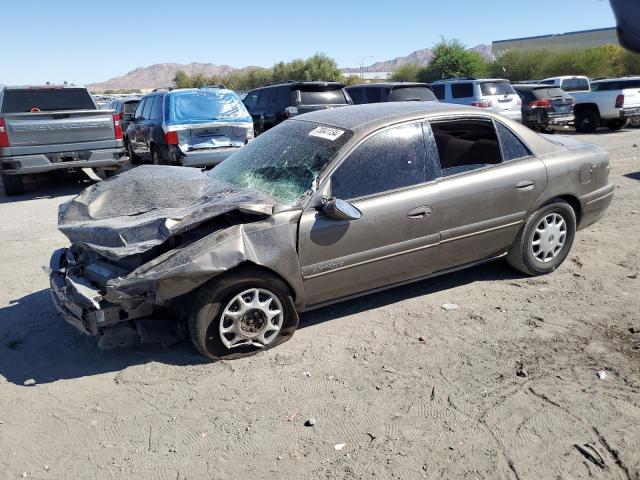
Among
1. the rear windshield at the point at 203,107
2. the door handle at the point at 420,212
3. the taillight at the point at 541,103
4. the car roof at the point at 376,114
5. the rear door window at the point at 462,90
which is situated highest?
the rear door window at the point at 462,90

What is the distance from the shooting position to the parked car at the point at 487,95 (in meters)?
15.7

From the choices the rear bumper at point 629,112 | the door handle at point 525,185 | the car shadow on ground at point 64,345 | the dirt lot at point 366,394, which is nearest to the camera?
the dirt lot at point 366,394

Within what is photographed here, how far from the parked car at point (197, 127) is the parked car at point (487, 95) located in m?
8.24

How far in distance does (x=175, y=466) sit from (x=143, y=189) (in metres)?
2.33

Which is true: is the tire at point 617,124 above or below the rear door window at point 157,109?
below

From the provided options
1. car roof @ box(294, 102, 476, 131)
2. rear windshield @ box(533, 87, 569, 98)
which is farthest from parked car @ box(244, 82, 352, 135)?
rear windshield @ box(533, 87, 569, 98)

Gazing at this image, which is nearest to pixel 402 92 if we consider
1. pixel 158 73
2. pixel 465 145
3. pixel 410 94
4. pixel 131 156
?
pixel 410 94

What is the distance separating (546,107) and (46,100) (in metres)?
14.2

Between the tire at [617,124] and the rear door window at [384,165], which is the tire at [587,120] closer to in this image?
the tire at [617,124]

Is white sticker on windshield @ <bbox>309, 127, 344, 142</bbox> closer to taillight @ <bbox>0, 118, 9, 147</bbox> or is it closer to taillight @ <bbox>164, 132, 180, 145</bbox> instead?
taillight @ <bbox>164, 132, 180, 145</bbox>

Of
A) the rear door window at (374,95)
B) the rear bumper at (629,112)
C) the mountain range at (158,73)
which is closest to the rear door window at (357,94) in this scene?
the rear door window at (374,95)

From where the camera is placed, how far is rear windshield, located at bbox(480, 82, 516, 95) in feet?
52.2

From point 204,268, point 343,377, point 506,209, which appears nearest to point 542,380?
point 343,377

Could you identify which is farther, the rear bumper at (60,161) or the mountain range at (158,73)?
the mountain range at (158,73)
